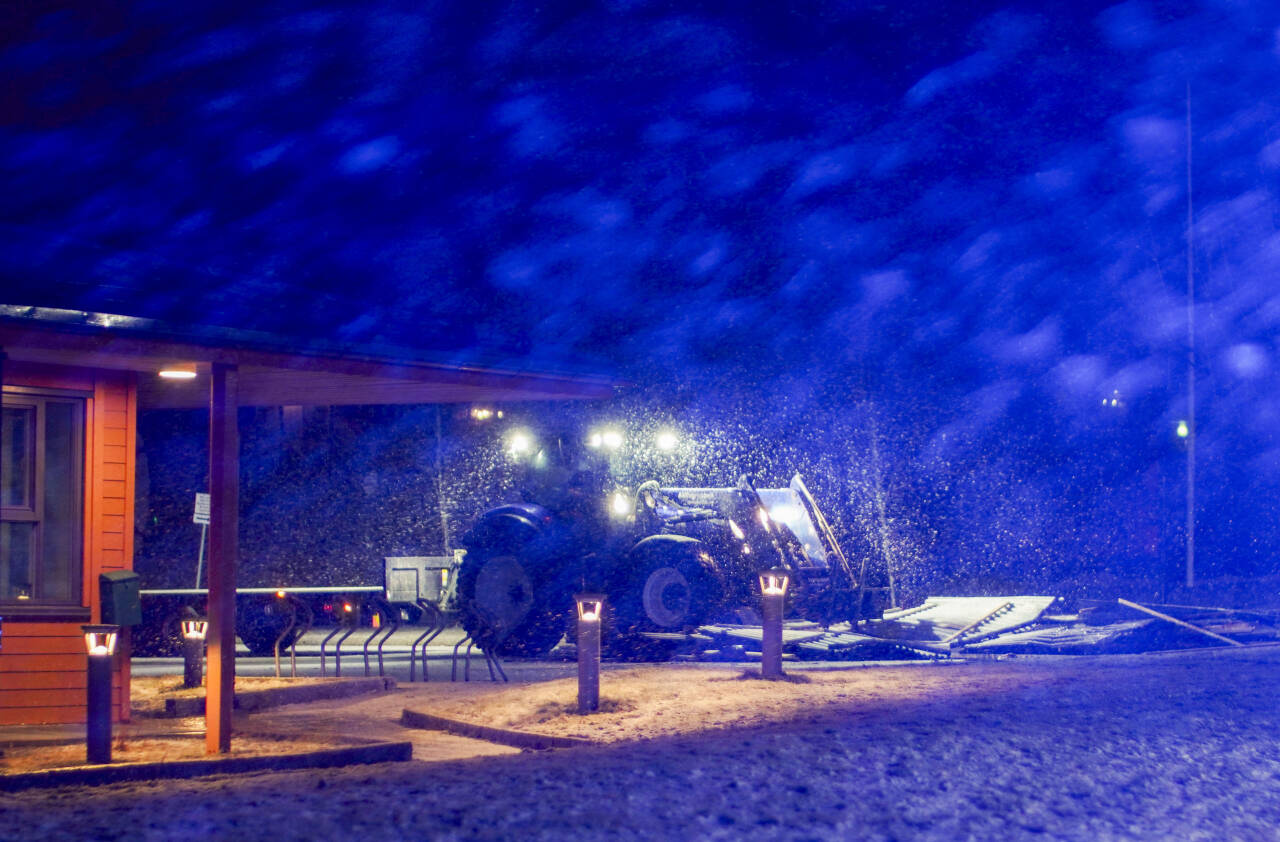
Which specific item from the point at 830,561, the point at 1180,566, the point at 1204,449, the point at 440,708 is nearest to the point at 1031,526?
the point at 1180,566

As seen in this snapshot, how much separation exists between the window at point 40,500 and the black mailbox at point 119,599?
4.18 ft

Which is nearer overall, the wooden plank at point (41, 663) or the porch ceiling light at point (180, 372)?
the porch ceiling light at point (180, 372)

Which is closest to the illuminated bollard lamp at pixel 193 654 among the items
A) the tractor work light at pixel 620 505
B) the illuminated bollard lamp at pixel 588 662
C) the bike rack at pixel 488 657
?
the bike rack at pixel 488 657

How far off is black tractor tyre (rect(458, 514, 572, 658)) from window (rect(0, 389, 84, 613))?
19.5 feet

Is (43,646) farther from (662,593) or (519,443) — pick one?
(519,443)

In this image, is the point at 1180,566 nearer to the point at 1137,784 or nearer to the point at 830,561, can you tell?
the point at 830,561

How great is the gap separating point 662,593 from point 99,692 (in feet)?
26.4

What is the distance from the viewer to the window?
8.70 meters

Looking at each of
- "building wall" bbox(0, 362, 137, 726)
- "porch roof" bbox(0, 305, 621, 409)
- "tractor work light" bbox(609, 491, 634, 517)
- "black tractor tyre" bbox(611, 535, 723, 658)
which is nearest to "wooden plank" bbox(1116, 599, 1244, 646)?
"black tractor tyre" bbox(611, 535, 723, 658)

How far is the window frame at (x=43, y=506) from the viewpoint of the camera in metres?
8.67

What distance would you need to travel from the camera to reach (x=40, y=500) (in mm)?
8836

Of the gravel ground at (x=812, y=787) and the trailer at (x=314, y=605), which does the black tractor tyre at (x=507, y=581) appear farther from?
the gravel ground at (x=812, y=787)

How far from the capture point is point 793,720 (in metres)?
7.99

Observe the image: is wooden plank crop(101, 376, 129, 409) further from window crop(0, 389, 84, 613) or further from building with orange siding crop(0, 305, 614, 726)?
window crop(0, 389, 84, 613)
